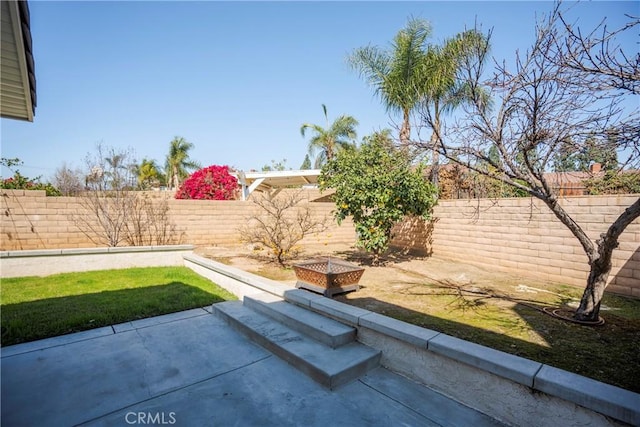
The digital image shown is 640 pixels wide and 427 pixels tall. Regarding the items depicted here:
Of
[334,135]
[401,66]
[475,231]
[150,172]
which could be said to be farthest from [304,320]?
[150,172]

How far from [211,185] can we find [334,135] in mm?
9871

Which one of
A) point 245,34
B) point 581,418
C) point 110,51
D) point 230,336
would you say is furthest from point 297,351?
point 110,51

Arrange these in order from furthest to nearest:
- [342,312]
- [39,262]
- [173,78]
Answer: [173,78] < [39,262] < [342,312]

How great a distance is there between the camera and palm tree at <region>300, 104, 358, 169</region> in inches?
821

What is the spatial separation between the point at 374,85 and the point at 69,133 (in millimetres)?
15932

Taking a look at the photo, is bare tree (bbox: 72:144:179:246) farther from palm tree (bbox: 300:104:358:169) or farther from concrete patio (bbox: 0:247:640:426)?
palm tree (bbox: 300:104:358:169)

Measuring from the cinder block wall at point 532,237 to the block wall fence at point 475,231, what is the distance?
0.04 ft

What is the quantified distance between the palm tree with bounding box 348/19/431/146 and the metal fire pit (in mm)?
8482

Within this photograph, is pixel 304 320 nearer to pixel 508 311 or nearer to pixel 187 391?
pixel 187 391

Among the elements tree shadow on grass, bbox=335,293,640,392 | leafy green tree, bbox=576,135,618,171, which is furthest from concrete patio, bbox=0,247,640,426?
leafy green tree, bbox=576,135,618,171

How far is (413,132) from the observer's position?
472 centimetres

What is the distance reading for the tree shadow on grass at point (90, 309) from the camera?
154 inches

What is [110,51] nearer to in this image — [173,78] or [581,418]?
[173,78]

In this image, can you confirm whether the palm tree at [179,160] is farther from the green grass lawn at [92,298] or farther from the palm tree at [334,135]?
the green grass lawn at [92,298]
